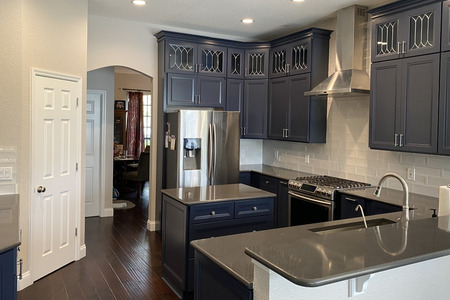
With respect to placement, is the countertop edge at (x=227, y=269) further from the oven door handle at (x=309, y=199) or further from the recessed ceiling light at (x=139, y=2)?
the recessed ceiling light at (x=139, y=2)

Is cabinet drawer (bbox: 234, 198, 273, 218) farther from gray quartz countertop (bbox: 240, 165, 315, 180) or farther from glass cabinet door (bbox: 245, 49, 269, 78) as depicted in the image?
glass cabinet door (bbox: 245, 49, 269, 78)

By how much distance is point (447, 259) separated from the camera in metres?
2.01

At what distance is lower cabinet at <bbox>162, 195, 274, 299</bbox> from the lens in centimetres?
329

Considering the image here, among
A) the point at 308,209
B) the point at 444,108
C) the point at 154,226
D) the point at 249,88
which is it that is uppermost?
the point at 249,88

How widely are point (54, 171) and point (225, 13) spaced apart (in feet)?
9.11

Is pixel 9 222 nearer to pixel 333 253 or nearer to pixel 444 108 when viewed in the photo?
pixel 333 253

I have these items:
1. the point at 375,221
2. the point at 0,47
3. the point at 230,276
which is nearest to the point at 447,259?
the point at 375,221

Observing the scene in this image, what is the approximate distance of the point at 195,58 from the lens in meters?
5.57

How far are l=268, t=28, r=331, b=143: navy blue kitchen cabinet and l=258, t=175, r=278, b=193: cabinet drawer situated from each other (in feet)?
2.02

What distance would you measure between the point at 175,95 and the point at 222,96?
0.75 metres

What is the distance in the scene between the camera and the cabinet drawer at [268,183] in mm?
5242

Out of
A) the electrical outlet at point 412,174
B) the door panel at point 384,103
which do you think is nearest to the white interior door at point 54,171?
the door panel at point 384,103

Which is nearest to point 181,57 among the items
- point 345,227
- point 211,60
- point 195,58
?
point 195,58

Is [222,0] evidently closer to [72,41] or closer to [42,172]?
[72,41]
